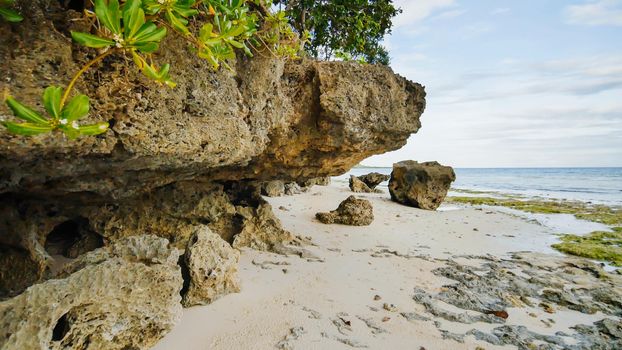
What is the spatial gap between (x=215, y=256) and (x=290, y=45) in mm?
2768

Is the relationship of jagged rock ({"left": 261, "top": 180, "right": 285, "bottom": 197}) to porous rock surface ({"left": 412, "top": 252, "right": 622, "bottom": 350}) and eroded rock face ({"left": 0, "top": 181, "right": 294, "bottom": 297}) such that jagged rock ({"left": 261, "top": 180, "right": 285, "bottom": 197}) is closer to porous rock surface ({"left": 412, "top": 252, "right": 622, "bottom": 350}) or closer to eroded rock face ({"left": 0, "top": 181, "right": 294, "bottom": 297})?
eroded rock face ({"left": 0, "top": 181, "right": 294, "bottom": 297})

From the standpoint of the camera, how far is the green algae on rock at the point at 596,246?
24.9ft

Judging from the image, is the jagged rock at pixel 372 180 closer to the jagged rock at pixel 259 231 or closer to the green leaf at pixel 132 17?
the jagged rock at pixel 259 231

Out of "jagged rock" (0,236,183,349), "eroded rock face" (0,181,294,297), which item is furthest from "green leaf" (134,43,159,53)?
"eroded rock face" (0,181,294,297)

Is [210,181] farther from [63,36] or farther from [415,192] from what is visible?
[415,192]

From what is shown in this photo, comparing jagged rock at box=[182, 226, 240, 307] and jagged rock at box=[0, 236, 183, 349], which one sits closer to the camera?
jagged rock at box=[0, 236, 183, 349]

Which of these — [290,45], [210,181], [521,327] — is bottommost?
[521,327]

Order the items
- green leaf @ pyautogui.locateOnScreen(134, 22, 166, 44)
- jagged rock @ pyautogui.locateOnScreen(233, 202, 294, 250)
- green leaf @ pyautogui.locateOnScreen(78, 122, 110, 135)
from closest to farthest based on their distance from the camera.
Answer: green leaf @ pyautogui.locateOnScreen(78, 122, 110, 135), green leaf @ pyautogui.locateOnScreen(134, 22, 166, 44), jagged rock @ pyautogui.locateOnScreen(233, 202, 294, 250)

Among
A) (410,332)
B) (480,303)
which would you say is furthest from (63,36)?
(480,303)

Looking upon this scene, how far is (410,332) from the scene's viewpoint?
3479 mm

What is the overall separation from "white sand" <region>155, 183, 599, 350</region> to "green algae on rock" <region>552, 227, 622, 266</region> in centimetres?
60

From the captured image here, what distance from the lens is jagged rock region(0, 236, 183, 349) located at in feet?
6.99

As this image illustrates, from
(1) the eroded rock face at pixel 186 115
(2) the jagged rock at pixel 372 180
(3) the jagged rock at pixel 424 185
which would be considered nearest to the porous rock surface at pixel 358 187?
(2) the jagged rock at pixel 372 180

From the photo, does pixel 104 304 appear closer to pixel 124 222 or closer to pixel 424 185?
pixel 124 222
